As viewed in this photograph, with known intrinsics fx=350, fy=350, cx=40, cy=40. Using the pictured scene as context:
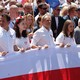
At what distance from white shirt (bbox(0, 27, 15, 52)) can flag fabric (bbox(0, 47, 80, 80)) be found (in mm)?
216

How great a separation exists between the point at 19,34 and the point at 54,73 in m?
0.98

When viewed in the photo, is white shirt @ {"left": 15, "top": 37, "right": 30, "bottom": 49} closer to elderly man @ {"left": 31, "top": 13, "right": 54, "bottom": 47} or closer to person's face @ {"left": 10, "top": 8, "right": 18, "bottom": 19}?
elderly man @ {"left": 31, "top": 13, "right": 54, "bottom": 47}

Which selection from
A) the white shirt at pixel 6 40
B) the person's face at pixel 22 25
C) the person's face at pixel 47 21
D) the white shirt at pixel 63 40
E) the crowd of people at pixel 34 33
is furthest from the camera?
the white shirt at pixel 63 40

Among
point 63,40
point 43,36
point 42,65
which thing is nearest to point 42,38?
point 43,36

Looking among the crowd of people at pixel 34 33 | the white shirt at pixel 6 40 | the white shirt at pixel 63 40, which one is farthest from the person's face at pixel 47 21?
the white shirt at pixel 6 40

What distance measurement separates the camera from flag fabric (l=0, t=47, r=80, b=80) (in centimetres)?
599

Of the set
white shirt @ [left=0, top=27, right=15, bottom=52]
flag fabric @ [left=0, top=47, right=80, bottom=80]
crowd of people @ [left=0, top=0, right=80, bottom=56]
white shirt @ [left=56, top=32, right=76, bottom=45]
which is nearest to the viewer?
flag fabric @ [left=0, top=47, right=80, bottom=80]

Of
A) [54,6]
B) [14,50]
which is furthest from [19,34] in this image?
[54,6]

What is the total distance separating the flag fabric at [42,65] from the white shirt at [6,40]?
216 millimetres

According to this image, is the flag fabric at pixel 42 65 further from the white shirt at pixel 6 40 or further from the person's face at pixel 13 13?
the person's face at pixel 13 13

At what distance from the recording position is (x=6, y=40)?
6148 millimetres

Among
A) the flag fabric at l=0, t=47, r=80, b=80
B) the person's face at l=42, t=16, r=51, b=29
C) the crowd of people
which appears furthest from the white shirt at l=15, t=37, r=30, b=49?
the person's face at l=42, t=16, r=51, b=29

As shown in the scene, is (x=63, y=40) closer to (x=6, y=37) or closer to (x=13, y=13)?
(x=6, y=37)

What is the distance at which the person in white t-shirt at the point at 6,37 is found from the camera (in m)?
6.09
